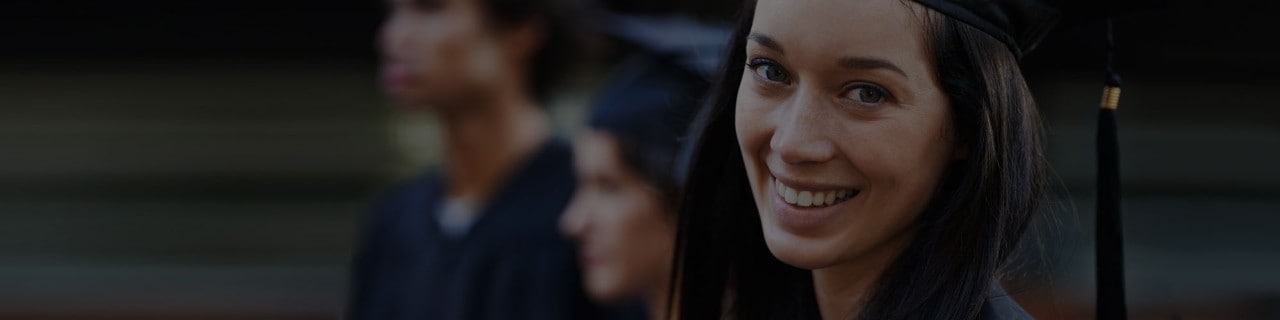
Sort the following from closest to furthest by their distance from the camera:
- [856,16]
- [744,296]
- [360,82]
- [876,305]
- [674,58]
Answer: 1. [856,16]
2. [876,305]
3. [744,296]
4. [674,58]
5. [360,82]

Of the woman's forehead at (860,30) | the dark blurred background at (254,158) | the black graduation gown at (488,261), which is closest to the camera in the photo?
the woman's forehead at (860,30)

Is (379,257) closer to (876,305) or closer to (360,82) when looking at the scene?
(876,305)

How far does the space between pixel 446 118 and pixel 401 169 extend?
14.4 feet


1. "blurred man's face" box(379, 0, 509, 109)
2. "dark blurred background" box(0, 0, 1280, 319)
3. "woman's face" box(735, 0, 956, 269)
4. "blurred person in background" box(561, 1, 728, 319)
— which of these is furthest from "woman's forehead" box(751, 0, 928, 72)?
"dark blurred background" box(0, 0, 1280, 319)

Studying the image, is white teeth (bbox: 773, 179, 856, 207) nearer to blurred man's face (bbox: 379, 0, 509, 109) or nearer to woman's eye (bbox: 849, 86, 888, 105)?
woman's eye (bbox: 849, 86, 888, 105)

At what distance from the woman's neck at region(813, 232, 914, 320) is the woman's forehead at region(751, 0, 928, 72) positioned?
9.0 inches

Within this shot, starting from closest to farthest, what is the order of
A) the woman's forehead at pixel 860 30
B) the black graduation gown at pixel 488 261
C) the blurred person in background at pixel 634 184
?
the woman's forehead at pixel 860 30 < the blurred person in background at pixel 634 184 < the black graduation gown at pixel 488 261

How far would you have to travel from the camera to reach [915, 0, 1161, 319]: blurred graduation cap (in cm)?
192

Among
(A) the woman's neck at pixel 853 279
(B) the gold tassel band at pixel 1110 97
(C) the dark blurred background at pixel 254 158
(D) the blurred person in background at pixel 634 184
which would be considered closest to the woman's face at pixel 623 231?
(D) the blurred person in background at pixel 634 184

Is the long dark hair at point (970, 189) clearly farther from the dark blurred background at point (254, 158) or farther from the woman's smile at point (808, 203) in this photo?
the dark blurred background at point (254, 158)

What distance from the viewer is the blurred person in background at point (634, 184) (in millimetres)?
3521

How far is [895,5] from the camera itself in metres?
1.85

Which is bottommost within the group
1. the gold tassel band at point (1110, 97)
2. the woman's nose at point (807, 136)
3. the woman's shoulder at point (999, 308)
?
the woman's shoulder at point (999, 308)

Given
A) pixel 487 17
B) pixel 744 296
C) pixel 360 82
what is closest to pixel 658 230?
pixel 487 17
